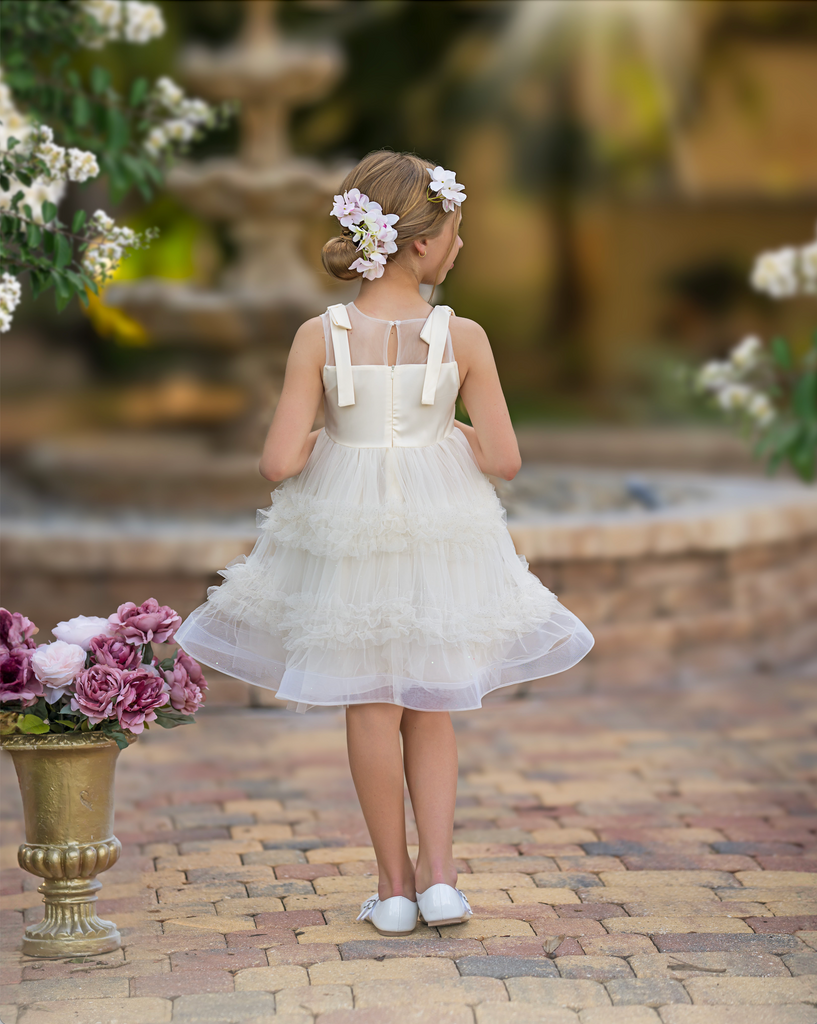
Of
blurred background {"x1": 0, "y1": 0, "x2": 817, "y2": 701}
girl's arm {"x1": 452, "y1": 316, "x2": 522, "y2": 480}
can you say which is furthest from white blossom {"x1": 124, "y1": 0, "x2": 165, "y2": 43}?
blurred background {"x1": 0, "y1": 0, "x2": 817, "y2": 701}

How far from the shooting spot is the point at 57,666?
8.60 feet

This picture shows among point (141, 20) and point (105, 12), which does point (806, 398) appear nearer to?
point (141, 20)

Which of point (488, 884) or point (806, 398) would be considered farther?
point (806, 398)

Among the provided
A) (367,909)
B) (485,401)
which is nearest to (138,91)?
(485,401)

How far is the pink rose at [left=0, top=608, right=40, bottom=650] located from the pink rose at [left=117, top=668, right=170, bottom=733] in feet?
0.84

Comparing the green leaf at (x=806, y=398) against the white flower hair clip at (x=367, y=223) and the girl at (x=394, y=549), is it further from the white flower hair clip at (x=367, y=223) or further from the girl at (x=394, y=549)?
the white flower hair clip at (x=367, y=223)

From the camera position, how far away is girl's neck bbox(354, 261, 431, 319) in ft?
9.03

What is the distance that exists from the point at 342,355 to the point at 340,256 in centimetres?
20

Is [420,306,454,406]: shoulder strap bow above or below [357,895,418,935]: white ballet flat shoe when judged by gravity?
above

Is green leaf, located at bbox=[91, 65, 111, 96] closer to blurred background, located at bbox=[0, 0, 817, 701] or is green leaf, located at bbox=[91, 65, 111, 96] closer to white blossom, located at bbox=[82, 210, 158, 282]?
white blossom, located at bbox=[82, 210, 158, 282]

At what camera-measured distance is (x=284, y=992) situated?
243 cm

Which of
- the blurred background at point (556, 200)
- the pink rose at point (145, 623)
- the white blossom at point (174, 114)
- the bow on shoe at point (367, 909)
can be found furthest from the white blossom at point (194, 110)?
the blurred background at point (556, 200)

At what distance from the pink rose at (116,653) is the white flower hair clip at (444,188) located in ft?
3.58

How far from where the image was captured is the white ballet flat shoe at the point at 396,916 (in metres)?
2.71
